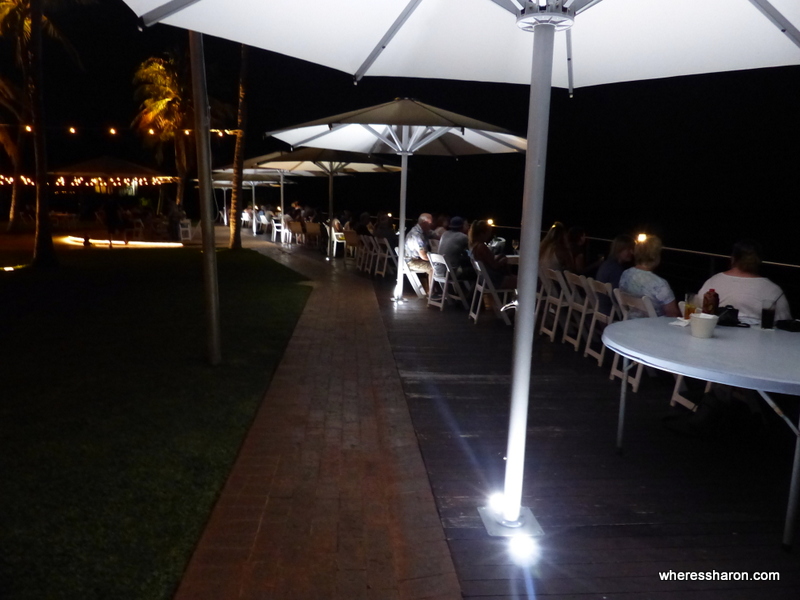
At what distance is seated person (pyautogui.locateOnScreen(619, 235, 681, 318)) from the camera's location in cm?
484

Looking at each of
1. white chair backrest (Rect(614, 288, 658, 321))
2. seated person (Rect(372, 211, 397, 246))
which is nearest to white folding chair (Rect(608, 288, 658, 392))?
white chair backrest (Rect(614, 288, 658, 321))

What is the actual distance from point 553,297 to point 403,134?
3.15 metres

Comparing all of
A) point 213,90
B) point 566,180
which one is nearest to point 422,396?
point 213,90

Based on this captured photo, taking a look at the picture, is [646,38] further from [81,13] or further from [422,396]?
[81,13]

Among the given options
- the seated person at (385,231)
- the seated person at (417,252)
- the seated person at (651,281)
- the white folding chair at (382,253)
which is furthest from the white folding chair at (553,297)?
the seated person at (385,231)

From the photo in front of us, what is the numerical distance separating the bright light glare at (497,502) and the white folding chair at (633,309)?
1.79 m

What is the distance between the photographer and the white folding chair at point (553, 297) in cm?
632

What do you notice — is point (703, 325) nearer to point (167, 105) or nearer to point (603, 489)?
point (603, 489)

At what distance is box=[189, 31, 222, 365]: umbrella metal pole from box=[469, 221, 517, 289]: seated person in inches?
130

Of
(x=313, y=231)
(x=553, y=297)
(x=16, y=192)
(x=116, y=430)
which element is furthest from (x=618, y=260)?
(x=16, y=192)

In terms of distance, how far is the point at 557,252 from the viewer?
6.93 m

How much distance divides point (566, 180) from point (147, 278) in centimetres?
4737

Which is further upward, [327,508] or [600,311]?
[600,311]

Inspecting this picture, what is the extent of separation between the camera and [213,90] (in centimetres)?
3453
